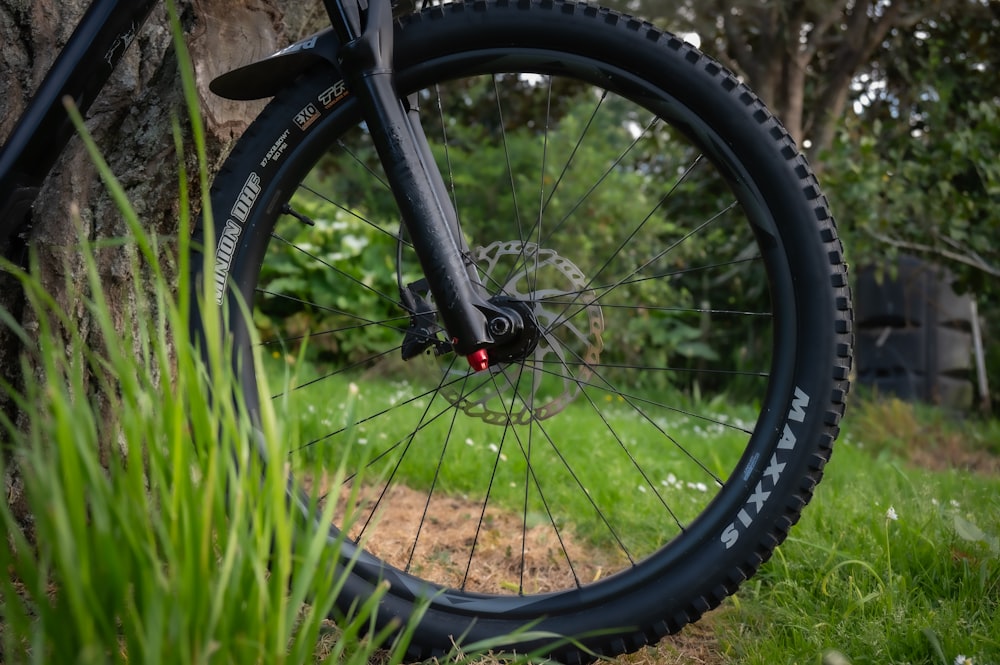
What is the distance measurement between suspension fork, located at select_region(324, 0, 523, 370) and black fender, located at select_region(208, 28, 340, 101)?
0.14 ft

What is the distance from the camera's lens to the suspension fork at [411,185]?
124cm

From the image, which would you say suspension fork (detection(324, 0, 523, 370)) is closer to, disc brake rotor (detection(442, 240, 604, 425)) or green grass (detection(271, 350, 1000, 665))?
disc brake rotor (detection(442, 240, 604, 425))

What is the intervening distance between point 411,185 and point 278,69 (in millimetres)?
341

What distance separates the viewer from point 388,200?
550 cm

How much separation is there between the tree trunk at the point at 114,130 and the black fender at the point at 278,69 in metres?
0.15

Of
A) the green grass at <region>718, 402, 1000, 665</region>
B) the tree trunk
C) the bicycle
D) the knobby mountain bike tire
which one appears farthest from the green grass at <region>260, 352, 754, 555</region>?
the tree trunk

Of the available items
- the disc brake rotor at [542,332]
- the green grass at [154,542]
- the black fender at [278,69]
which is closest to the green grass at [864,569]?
the green grass at [154,542]

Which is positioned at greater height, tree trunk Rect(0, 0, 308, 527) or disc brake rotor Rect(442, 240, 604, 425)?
tree trunk Rect(0, 0, 308, 527)

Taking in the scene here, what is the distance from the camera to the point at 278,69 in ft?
4.51

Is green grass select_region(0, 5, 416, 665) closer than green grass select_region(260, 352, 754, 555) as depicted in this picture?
Yes

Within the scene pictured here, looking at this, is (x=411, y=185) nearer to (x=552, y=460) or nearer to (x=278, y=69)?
(x=278, y=69)

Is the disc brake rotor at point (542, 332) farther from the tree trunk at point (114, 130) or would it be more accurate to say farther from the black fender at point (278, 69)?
the tree trunk at point (114, 130)

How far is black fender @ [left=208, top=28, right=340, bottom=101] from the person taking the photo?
4.38ft

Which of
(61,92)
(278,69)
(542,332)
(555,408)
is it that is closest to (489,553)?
(555,408)
